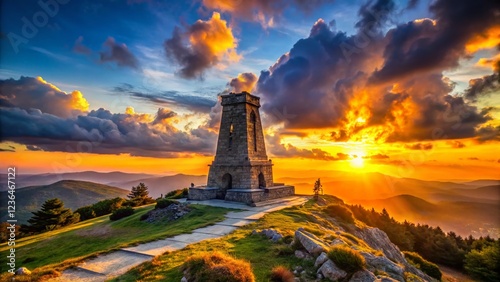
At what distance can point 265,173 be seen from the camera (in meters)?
33.2

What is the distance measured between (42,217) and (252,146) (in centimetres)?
2957

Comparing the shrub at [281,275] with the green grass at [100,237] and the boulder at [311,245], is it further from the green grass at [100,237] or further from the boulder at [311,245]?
the green grass at [100,237]

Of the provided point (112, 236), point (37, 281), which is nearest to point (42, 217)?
point (112, 236)

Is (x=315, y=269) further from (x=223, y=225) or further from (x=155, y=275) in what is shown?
(x=223, y=225)

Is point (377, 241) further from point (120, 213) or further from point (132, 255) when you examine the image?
point (120, 213)

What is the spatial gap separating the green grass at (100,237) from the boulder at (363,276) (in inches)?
425

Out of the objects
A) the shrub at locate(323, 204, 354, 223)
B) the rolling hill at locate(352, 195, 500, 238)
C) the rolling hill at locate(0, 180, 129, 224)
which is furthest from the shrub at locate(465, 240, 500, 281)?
the rolling hill at locate(0, 180, 129, 224)

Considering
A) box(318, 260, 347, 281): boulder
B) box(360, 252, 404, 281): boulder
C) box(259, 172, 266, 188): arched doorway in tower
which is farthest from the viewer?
box(259, 172, 266, 188): arched doorway in tower

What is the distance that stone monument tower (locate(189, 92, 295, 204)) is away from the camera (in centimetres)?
3012

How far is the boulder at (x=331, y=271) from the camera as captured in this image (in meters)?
8.19

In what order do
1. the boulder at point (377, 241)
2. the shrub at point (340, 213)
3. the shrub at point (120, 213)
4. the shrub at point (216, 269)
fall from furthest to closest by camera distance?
the shrub at point (120, 213), the shrub at point (340, 213), the boulder at point (377, 241), the shrub at point (216, 269)

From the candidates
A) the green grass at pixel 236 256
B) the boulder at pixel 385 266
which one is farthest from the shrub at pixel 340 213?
the boulder at pixel 385 266

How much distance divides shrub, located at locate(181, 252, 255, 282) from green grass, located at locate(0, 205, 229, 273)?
7398 millimetres

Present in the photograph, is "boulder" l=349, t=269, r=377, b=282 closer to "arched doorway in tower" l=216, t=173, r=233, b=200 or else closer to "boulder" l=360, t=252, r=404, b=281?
"boulder" l=360, t=252, r=404, b=281
